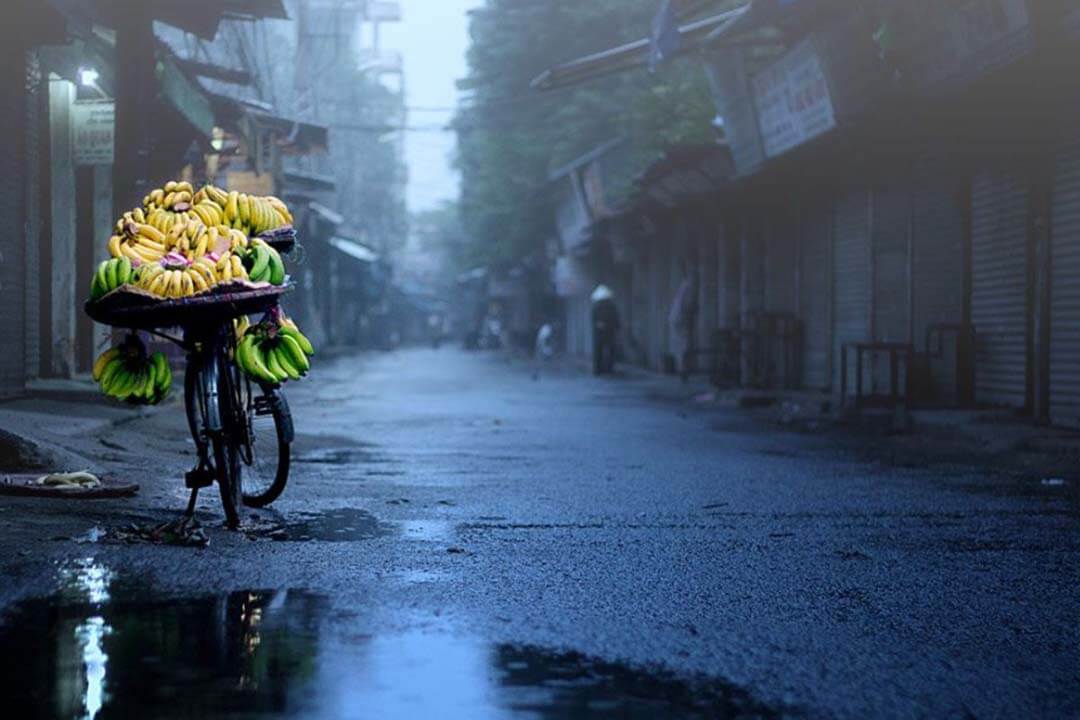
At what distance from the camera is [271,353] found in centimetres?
725

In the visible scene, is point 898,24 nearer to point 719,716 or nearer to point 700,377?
point 719,716

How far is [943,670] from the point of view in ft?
14.3

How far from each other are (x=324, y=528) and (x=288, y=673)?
128 inches

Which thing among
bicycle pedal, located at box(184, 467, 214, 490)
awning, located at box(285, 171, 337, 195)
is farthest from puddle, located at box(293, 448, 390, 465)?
awning, located at box(285, 171, 337, 195)

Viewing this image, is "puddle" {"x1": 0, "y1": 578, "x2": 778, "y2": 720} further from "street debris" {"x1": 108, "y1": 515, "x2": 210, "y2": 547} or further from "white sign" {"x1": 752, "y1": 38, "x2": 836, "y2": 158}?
"white sign" {"x1": 752, "y1": 38, "x2": 836, "y2": 158}

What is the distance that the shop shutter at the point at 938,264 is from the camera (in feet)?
61.0

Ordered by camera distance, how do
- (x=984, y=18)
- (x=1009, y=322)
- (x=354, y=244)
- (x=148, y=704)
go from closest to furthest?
1. (x=148, y=704)
2. (x=984, y=18)
3. (x=1009, y=322)
4. (x=354, y=244)

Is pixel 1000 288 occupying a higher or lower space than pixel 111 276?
higher

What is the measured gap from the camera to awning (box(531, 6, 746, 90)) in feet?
63.1

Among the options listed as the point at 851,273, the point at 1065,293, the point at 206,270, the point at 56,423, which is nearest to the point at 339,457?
the point at 56,423

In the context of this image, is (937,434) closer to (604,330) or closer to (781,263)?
(781,263)

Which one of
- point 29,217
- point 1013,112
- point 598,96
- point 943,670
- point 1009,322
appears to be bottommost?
point 943,670

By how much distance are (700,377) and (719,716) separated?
95.5ft

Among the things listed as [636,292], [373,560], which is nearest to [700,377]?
[636,292]
